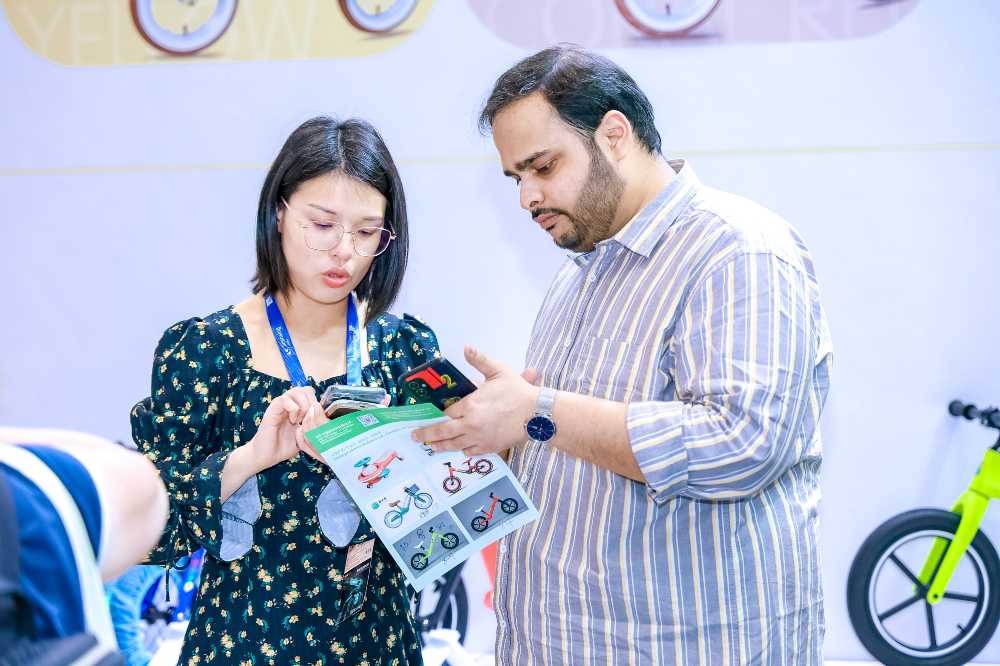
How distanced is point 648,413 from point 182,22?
8.92 feet

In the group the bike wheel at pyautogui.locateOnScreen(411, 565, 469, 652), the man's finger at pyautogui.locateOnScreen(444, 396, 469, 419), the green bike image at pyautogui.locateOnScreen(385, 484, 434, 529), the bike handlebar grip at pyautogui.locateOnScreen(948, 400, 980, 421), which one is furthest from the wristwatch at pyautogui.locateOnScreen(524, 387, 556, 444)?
the bike handlebar grip at pyautogui.locateOnScreen(948, 400, 980, 421)

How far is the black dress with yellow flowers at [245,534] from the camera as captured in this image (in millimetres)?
1653

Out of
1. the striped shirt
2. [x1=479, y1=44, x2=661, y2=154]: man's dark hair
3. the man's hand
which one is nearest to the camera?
the striped shirt

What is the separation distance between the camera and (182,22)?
11.2 feet

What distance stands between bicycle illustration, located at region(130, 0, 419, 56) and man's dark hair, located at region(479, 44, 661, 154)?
1.70m

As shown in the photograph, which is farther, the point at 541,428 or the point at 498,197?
the point at 498,197

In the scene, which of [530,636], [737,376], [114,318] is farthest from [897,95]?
[114,318]

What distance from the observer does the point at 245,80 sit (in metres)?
3.45

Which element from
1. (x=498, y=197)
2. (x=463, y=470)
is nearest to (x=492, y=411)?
(x=463, y=470)

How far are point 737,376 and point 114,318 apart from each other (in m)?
2.81

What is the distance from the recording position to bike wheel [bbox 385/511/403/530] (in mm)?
1637

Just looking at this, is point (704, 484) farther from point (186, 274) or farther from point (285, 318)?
point (186, 274)

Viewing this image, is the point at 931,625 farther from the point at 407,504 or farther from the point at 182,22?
the point at 182,22

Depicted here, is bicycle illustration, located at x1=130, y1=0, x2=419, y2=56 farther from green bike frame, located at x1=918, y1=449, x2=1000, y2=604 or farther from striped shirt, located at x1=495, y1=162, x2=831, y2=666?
green bike frame, located at x1=918, y1=449, x2=1000, y2=604
